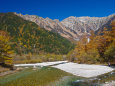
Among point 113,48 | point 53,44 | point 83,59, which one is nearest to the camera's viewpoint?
point 113,48

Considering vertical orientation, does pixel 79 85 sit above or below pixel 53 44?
below

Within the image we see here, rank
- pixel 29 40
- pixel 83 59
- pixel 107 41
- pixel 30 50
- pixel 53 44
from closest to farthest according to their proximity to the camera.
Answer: pixel 107 41 < pixel 83 59 < pixel 30 50 < pixel 29 40 < pixel 53 44

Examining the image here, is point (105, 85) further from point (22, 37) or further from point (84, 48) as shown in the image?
point (22, 37)

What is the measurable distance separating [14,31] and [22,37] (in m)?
19.6

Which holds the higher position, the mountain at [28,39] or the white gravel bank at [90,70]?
the mountain at [28,39]

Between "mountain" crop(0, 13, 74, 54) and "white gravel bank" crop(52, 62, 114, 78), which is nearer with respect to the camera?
"white gravel bank" crop(52, 62, 114, 78)

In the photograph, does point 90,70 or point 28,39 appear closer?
point 90,70

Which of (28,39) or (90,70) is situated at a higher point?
(28,39)

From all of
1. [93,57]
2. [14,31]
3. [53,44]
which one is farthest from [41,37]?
[93,57]

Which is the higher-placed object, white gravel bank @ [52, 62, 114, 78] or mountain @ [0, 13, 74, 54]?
mountain @ [0, 13, 74, 54]

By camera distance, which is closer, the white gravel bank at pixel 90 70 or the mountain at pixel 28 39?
the white gravel bank at pixel 90 70

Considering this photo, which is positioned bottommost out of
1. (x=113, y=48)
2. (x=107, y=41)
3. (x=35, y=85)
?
(x=35, y=85)

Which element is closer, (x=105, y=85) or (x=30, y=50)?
(x=105, y=85)

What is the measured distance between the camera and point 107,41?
40.4 metres
